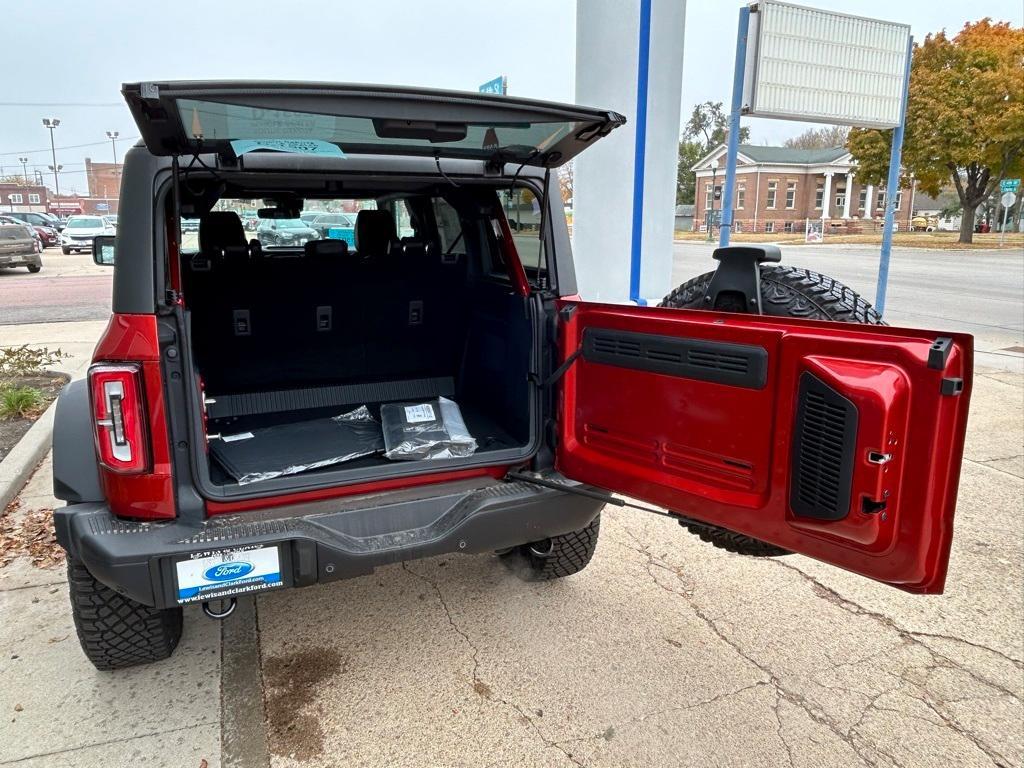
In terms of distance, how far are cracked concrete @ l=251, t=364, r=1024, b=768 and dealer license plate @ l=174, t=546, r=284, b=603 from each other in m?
0.59

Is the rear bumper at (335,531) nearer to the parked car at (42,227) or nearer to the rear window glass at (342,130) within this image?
the rear window glass at (342,130)

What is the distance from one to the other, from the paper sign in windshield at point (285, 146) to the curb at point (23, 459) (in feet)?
9.13

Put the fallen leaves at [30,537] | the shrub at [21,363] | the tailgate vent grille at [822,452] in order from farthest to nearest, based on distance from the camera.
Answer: the shrub at [21,363] → the fallen leaves at [30,537] → the tailgate vent grille at [822,452]

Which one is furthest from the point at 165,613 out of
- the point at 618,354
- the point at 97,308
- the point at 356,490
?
the point at 97,308

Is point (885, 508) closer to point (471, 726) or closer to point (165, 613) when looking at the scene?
point (471, 726)

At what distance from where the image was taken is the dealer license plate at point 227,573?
2.19 meters

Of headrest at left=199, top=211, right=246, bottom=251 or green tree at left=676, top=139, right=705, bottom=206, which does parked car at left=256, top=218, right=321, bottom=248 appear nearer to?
headrest at left=199, top=211, right=246, bottom=251

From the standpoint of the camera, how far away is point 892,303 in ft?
43.3

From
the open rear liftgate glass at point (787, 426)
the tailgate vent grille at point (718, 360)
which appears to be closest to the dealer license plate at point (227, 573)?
the open rear liftgate glass at point (787, 426)

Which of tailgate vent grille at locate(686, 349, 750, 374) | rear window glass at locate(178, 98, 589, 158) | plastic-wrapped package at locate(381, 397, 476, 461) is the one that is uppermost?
rear window glass at locate(178, 98, 589, 158)

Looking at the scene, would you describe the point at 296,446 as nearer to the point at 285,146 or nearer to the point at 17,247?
the point at 285,146

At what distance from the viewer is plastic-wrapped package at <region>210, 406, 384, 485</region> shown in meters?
3.08

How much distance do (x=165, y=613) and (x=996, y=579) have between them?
3754 millimetres

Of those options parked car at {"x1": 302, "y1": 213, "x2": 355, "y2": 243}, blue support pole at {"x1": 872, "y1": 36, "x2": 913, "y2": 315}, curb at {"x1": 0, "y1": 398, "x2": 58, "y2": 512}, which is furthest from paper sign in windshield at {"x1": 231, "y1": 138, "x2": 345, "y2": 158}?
blue support pole at {"x1": 872, "y1": 36, "x2": 913, "y2": 315}
